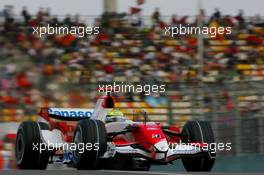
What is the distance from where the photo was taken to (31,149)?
11883 mm

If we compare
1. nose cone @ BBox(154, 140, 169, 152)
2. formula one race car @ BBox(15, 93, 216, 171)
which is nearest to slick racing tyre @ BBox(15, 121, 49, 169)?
formula one race car @ BBox(15, 93, 216, 171)

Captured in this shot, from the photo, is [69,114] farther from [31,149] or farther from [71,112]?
[31,149]

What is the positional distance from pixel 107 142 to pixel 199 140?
4.49 ft

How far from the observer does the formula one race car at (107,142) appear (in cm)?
1072

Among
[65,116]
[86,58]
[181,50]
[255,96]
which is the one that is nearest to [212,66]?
[181,50]

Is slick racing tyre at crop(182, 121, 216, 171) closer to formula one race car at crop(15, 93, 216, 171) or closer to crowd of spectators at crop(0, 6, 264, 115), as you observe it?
formula one race car at crop(15, 93, 216, 171)

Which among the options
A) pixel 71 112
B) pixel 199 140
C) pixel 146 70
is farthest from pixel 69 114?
pixel 146 70

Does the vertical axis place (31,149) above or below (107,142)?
below

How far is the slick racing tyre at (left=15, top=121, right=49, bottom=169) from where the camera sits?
11.9 metres

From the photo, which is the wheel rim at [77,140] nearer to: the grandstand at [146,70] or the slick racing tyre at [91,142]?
the slick racing tyre at [91,142]

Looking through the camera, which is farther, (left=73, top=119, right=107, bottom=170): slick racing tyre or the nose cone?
the nose cone

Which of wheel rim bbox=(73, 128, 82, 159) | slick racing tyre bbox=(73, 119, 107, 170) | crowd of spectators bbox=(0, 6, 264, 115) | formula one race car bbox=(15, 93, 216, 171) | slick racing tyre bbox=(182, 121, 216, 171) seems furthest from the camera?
crowd of spectators bbox=(0, 6, 264, 115)

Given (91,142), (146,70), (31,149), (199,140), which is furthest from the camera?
(146,70)

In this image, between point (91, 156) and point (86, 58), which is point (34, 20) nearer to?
point (86, 58)
